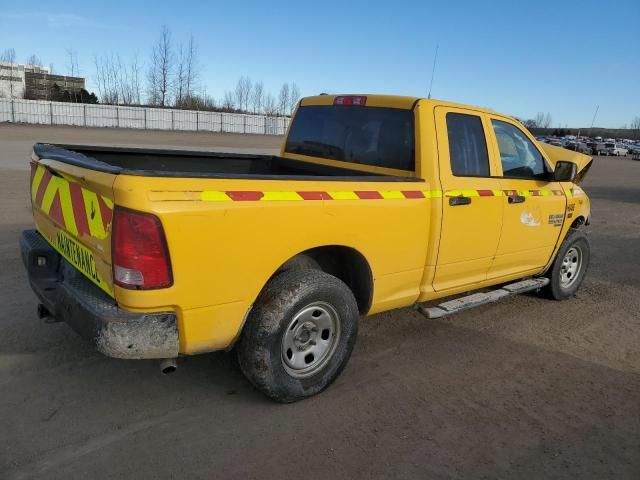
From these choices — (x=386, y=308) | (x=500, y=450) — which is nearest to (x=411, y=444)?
(x=500, y=450)

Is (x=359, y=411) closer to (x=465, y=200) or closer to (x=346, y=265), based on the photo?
(x=346, y=265)

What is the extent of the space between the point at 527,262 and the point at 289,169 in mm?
2399

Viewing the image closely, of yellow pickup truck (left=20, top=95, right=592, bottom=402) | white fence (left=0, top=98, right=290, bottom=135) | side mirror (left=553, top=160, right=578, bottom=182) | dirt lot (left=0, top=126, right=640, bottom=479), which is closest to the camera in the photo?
yellow pickup truck (left=20, top=95, right=592, bottom=402)

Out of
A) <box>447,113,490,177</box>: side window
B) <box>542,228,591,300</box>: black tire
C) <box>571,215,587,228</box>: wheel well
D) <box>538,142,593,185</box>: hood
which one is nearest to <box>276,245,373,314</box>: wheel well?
<box>447,113,490,177</box>: side window

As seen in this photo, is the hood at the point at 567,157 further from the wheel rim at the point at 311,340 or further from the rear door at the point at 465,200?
the wheel rim at the point at 311,340

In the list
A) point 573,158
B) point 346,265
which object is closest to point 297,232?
point 346,265

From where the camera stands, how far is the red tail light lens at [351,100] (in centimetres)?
438

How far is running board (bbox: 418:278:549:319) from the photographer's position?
4.09m

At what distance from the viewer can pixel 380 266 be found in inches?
143

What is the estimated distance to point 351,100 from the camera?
448 centimetres

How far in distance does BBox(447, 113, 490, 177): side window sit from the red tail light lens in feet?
2.38

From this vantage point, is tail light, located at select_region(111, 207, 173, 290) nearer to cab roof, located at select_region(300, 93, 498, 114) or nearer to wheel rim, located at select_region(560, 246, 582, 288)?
cab roof, located at select_region(300, 93, 498, 114)

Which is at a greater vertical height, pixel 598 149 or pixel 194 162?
pixel 598 149

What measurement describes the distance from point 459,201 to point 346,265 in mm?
1006
